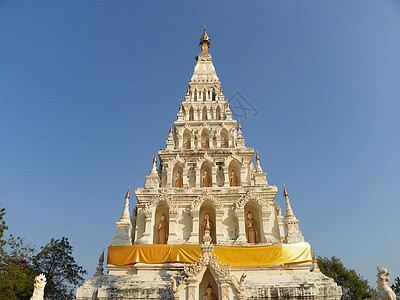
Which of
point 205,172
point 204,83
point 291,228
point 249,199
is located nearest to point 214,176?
point 205,172

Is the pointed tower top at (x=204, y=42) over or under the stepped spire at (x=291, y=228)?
over

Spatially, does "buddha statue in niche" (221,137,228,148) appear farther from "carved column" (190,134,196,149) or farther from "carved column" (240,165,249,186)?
"carved column" (240,165,249,186)

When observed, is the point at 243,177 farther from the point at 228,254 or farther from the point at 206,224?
the point at 228,254

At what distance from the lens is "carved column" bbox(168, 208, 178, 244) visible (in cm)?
1984

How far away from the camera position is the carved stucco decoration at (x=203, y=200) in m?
20.8

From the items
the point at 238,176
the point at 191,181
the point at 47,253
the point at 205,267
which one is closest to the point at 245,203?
the point at 238,176

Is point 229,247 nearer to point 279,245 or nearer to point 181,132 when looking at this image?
point 279,245

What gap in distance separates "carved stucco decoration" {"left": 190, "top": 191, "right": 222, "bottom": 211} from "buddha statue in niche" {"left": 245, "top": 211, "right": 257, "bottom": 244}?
2.40 meters

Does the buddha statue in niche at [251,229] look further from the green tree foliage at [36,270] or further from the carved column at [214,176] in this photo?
the green tree foliage at [36,270]

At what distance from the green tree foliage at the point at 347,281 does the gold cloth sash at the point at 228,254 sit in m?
20.4

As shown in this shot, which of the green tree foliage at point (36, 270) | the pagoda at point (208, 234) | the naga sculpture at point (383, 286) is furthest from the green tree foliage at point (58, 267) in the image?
the naga sculpture at point (383, 286)

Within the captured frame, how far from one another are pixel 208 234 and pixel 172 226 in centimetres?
439

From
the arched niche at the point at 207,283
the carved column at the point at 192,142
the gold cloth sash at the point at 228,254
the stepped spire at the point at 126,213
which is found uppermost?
the carved column at the point at 192,142

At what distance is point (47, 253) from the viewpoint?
2988cm
